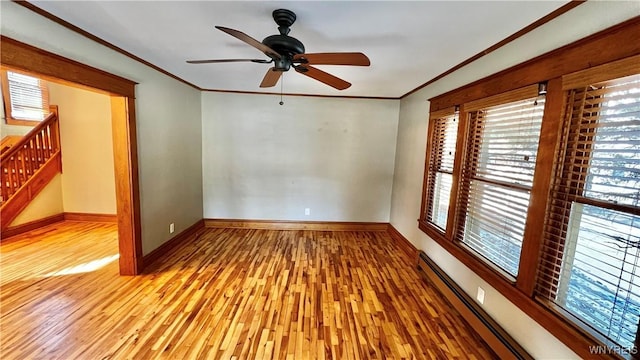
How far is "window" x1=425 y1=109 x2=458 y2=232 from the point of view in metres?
2.84

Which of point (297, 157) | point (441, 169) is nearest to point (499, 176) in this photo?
point (441, 169)

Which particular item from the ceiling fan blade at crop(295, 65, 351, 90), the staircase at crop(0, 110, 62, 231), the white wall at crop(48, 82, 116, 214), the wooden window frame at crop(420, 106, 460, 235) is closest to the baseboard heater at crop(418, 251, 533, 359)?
the wooden window frame at crop(420, 106, 460, 235)

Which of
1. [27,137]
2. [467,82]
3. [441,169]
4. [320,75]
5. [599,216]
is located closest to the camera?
[599,216]

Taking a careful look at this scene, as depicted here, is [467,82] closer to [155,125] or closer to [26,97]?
[155,125]

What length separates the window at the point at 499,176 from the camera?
72.4 inches

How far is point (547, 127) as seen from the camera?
5.35 feet

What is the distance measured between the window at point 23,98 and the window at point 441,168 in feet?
22.2

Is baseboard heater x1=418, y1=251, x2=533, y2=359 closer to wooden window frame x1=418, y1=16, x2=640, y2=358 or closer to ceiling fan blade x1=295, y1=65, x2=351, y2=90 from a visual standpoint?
wooden window frame x1=418, y1=16, x2=640, y2=358

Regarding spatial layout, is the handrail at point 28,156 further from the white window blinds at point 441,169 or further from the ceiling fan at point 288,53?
the white window blinds at point 441,169

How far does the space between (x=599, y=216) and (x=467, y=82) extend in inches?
63.8

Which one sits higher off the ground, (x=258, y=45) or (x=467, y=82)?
(x=467, y=82)

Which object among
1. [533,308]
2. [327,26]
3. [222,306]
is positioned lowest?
[222,306]

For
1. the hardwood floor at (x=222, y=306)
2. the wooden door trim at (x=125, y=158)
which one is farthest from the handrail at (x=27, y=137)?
the wooden door trim at (x=125, y=158)

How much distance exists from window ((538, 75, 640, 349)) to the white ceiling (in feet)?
2.27
